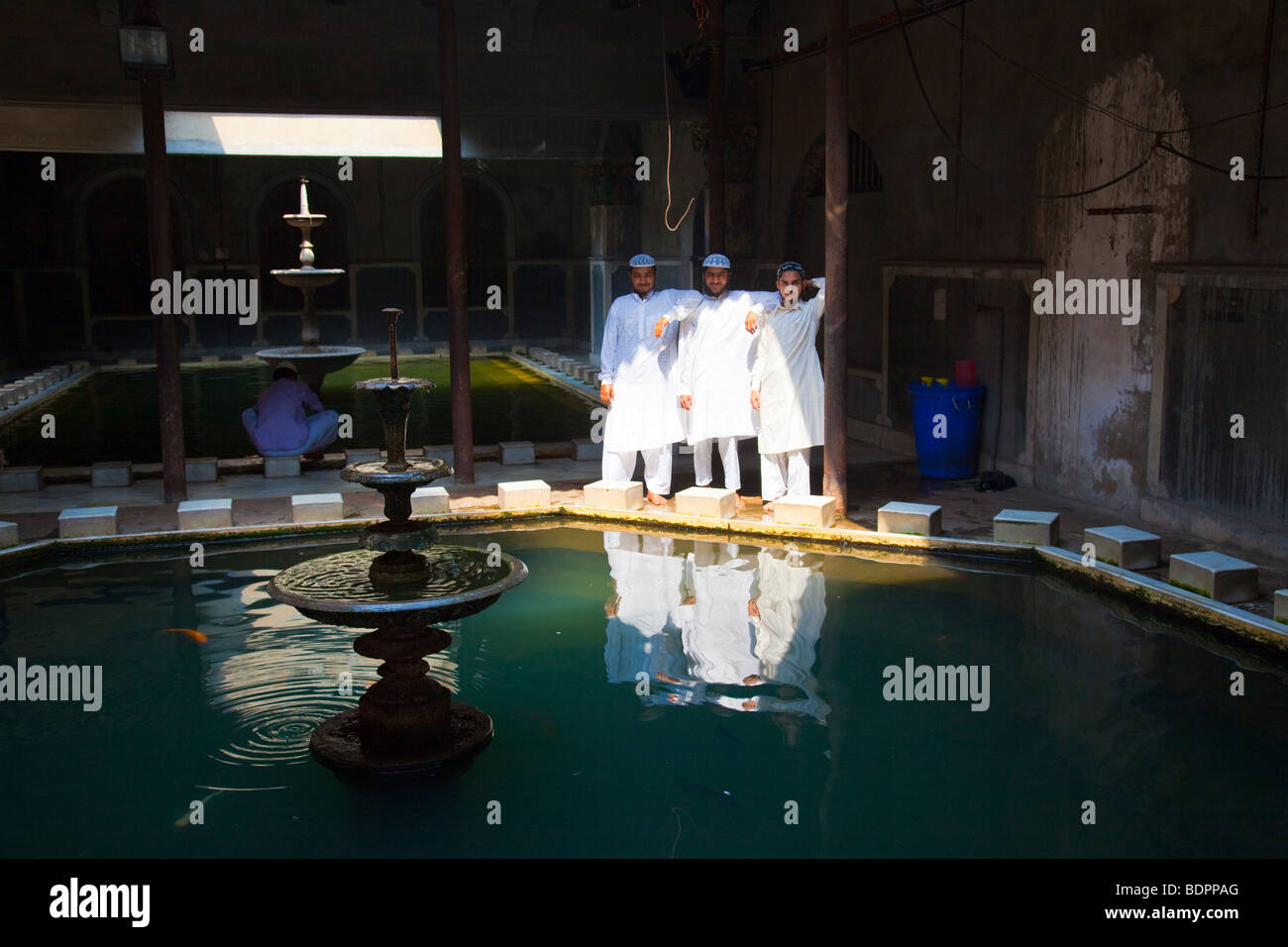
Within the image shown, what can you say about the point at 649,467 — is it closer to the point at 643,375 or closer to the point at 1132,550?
the point at 643,375

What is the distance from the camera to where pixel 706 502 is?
880 centimetres

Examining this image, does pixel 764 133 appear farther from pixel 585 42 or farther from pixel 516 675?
pixel 516 675

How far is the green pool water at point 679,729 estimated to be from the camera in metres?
4.38

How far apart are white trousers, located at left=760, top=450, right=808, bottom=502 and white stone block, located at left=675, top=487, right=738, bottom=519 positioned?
1.27 ft

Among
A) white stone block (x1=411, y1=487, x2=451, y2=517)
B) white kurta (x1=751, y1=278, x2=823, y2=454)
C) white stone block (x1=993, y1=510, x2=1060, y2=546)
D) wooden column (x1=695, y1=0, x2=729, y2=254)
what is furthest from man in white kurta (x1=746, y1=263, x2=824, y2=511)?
wooden column (x1=695, y1=0, x2=729, y2=254)

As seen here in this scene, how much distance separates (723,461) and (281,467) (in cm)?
357

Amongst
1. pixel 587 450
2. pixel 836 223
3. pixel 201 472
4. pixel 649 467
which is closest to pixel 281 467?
pixel 201 472

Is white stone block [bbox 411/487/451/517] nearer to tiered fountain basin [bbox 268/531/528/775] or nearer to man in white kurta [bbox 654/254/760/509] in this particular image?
man in white kurta [bbox 654/254/760/509]

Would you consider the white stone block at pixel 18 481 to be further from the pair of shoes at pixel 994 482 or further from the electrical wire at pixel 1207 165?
the electrical wire at pixel 1207 165

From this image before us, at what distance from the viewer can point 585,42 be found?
1162cm

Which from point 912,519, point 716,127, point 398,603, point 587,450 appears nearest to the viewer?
point 398,603

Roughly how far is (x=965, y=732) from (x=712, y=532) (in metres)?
3.65

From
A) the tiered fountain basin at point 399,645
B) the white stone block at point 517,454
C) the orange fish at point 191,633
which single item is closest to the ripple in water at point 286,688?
the tiered fountain basin at point 399,645
